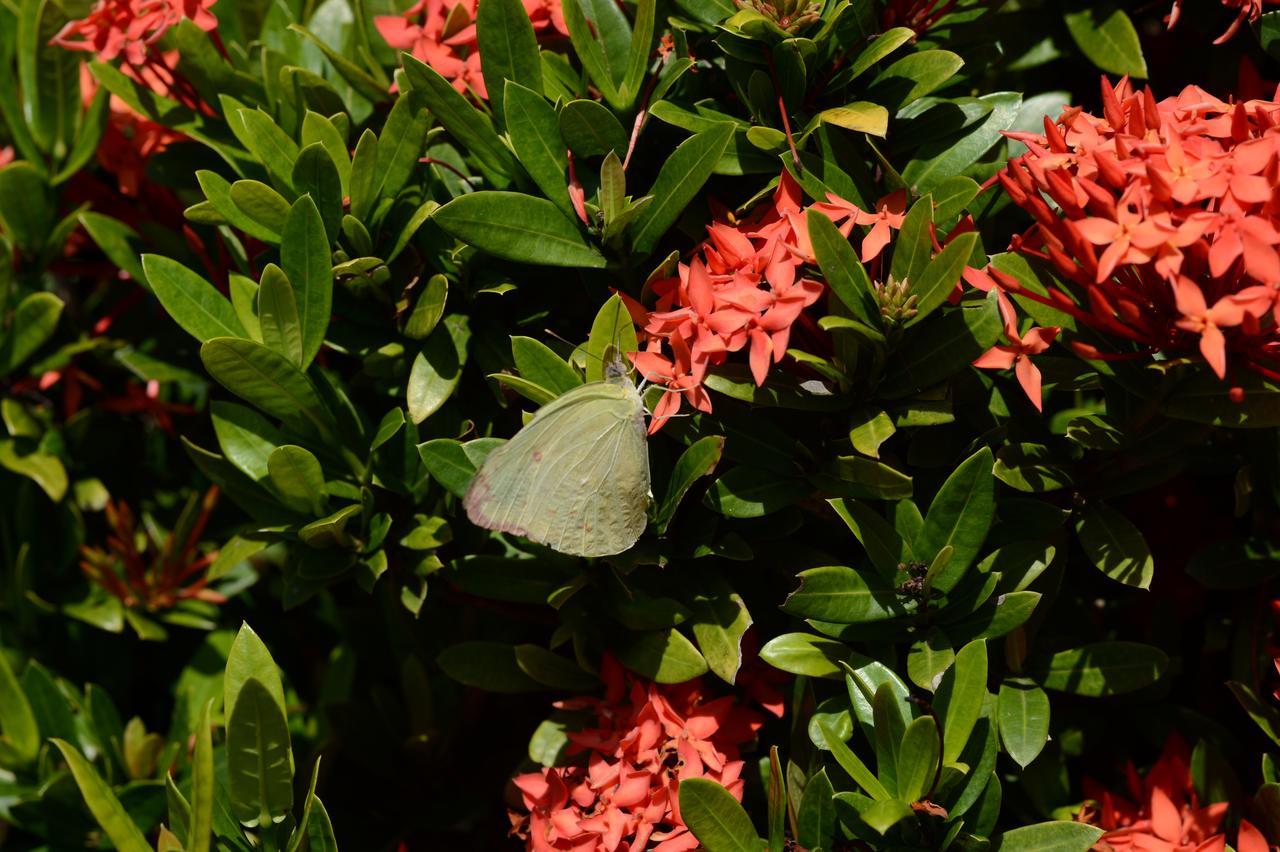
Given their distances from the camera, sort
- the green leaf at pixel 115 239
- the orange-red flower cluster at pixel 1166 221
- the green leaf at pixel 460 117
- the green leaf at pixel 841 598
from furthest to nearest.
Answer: the green leaf at pixel 115 239
the green leaf at pixel 460 117
the green leaf at pixel 841 598
the orange-red flower cluster at pixel 1166 221

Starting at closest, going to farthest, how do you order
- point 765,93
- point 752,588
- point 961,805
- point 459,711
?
point 961,805
point 765,93
point 752,588
point 459,711

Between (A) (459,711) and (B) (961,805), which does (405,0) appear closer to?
(A) (459,711)

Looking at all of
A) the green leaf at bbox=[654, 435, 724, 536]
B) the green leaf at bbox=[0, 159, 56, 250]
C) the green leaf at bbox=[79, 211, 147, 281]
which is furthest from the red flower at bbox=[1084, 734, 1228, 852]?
the green leaf at bbox=[0, 159, 56, 250]

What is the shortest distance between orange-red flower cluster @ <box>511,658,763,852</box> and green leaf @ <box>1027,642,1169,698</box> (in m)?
0.35

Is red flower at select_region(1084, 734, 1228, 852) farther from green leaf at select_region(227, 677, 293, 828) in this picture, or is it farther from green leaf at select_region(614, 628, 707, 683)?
green leaf at select_region(227, 677, 293, 828)

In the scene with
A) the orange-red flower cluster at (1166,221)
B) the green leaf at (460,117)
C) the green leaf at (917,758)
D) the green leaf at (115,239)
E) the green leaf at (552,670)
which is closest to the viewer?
the orange-red flower cluster at (1166,221)

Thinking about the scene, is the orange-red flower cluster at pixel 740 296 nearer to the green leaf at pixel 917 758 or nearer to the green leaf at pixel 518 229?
the green leaf at pixel 518 229

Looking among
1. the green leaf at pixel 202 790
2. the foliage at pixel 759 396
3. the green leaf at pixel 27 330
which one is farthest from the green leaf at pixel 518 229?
the green leaf at pixel 27 330

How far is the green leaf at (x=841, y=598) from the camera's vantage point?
1.17m

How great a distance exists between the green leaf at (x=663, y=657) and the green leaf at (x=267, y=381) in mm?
458

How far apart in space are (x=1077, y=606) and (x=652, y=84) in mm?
861

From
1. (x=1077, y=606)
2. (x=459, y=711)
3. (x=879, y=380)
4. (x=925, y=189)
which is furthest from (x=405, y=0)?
(x=1077, y=606)

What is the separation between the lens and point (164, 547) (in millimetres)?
1870

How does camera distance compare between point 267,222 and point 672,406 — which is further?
point 267,222
